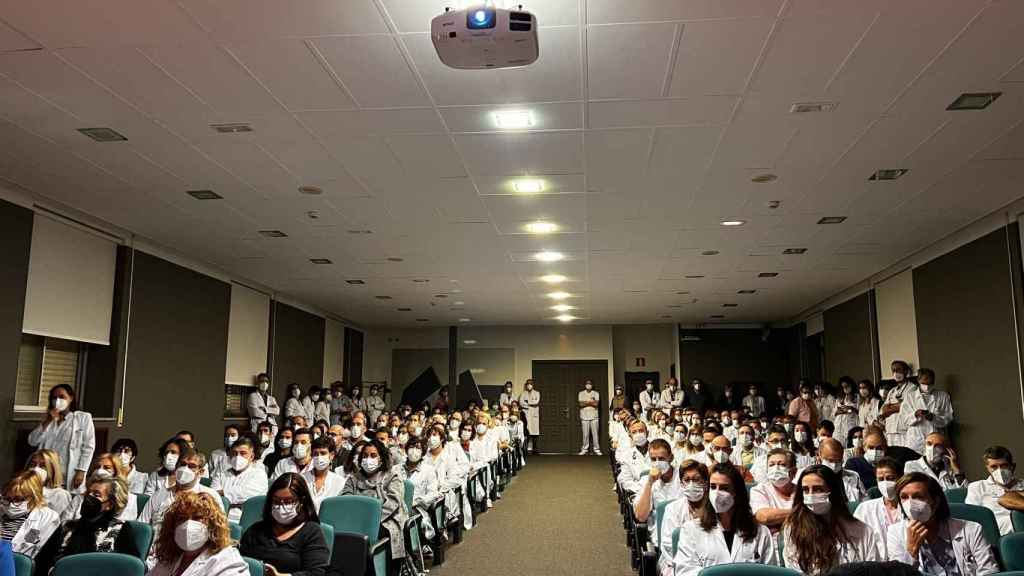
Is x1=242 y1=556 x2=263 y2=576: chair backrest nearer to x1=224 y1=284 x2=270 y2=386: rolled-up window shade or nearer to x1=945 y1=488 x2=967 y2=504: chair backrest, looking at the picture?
x1=945 y1=488 x2=967 y2=504: chair backrest

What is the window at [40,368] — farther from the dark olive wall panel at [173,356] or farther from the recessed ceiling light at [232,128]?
the recessed ceiling light at [232,128]

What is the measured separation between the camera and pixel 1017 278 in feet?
28.5

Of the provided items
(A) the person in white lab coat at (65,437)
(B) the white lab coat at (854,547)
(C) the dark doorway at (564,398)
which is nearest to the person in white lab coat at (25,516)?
(A) the person in white lab coat at (65,437)

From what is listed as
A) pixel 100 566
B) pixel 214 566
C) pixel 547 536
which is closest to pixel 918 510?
pixel 214 566

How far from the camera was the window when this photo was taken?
29.1 feet

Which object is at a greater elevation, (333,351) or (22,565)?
(333,351)

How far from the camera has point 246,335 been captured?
45.8 feet

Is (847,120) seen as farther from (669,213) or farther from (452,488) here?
(452,488)

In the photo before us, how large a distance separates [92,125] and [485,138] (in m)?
3.10

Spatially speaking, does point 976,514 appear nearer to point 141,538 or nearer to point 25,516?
point 141,538

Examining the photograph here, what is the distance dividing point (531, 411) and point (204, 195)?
15.1 meters

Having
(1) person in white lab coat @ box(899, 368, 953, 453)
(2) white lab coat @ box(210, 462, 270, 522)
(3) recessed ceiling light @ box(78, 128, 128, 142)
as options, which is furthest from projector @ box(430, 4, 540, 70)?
(1) person in white lab coat @ box(899, 368, 953, 453)

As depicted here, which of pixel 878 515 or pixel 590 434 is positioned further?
pixel 590 434

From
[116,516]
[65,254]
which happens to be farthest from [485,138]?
[65,254]
